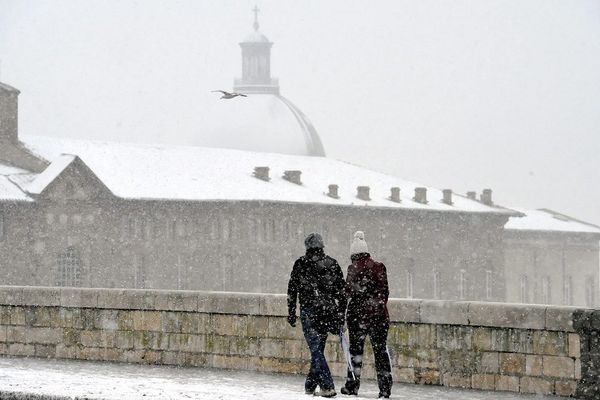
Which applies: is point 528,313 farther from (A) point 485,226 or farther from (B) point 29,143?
(A) point 485,226

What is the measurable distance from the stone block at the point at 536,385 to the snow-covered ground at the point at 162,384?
0.23 m

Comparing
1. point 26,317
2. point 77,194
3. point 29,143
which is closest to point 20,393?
point 26,317

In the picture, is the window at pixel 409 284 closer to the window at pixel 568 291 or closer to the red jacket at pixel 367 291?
the window at pixel 568 291

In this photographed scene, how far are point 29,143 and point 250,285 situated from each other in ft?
44.7

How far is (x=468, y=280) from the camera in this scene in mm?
94438

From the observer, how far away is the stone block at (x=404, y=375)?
17359 millimetres

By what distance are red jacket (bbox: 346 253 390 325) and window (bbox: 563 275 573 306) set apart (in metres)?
86.9

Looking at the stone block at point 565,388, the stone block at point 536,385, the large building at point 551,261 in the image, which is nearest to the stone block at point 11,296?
the stone block at point 536,385

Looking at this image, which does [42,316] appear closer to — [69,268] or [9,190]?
[9,190]

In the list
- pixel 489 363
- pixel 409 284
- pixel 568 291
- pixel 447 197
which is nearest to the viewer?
pixel 489 363

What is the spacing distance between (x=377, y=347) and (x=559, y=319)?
210cm

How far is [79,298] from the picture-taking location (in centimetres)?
2014

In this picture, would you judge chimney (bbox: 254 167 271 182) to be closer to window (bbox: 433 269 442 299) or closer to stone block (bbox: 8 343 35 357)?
window (bbox: 433 269 442 299)

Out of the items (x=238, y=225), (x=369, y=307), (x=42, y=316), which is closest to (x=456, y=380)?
(x=369, y=307)
